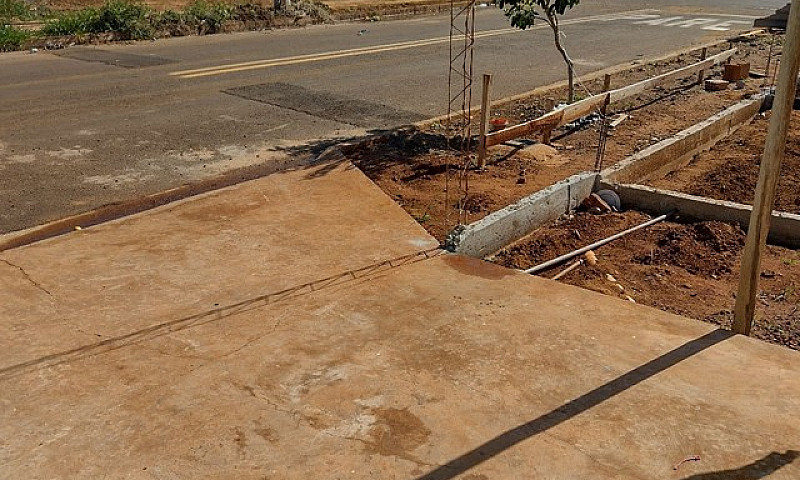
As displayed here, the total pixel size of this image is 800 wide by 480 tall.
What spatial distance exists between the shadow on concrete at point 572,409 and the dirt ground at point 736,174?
3848mm

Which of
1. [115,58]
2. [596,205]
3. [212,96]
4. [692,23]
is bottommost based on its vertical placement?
[596,205]

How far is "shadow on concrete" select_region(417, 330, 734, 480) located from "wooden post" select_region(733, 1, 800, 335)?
0.29m

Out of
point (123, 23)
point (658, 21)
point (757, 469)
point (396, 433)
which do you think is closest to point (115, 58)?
point (123, 23)

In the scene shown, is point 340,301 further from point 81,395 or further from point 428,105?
point 428,105

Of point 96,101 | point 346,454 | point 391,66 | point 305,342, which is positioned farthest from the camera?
point 391,66

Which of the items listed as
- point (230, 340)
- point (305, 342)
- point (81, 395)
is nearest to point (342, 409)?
point (305, 342)

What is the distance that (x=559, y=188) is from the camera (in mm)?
7566

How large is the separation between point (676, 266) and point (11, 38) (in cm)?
1564

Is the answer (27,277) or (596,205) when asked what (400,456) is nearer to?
(27,277)

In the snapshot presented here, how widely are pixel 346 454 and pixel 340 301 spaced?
1763 millimetres

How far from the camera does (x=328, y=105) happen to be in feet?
39.3

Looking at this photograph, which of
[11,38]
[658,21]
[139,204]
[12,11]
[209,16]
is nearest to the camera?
[139,204]

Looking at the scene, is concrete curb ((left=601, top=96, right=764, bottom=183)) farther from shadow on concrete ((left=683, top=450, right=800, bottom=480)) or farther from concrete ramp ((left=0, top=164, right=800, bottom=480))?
shadow on concrete ((left=683, top=450, right=800, bottom=480))

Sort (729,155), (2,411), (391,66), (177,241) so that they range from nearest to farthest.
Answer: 1. (2,411)
2. (177,241)
3. (729,155)
4. (391,66)
